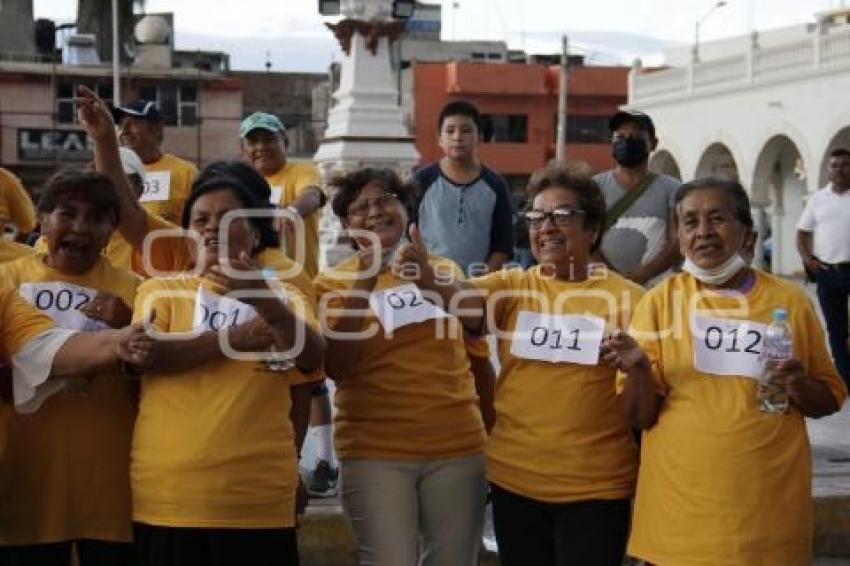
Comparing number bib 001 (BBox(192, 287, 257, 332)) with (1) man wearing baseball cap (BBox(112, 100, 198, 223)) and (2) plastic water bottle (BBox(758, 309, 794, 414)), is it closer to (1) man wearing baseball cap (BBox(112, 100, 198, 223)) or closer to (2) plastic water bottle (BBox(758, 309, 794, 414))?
(2) plastic water bottle (BBox(758, 309, 794, 414))

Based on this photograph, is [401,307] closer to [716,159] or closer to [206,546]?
[206,546]

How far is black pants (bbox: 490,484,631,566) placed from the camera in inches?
173

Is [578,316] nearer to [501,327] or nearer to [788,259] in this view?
[501,327]

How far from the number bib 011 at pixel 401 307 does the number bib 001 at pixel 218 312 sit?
2.07 feet

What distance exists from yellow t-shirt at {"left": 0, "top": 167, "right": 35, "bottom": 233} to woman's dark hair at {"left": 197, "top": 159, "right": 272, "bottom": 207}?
1.34 metres

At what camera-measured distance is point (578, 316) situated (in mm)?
4508

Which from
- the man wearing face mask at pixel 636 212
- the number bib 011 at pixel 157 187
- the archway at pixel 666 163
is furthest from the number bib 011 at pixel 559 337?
the archway at pixel 666 163

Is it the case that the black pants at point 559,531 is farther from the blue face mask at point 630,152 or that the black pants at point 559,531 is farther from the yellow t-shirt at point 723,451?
the blue face mask at point 630,152

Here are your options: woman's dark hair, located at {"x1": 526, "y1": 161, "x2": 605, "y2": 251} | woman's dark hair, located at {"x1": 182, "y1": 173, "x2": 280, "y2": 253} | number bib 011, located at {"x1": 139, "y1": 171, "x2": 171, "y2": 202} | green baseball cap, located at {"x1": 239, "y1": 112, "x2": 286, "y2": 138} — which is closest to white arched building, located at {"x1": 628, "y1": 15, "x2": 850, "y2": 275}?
green baseball cap, located at {"x1": 239, "y1": 112, "x2": 286, "y2": 138}

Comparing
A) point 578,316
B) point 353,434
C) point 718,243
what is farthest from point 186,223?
point 718,243

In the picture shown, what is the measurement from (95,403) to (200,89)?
128ft

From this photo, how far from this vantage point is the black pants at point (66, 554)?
4.24 meters

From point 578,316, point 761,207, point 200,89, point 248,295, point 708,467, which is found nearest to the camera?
point 248,295

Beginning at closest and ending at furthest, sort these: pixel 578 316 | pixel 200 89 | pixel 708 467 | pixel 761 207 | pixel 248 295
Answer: pixel 248 295, pixel 708 467, pixel 578 316, pixel 761 207, pixel 200 89
